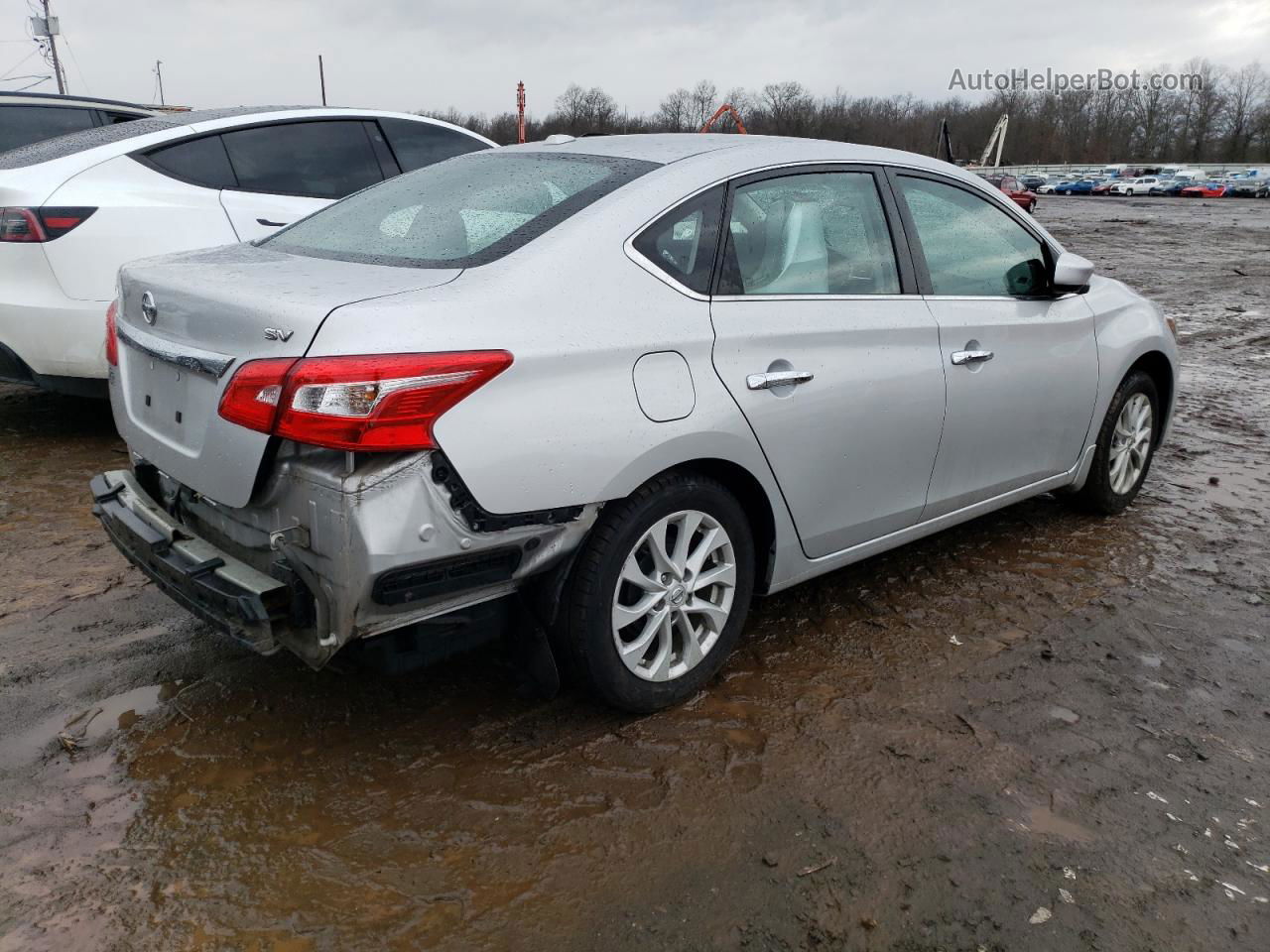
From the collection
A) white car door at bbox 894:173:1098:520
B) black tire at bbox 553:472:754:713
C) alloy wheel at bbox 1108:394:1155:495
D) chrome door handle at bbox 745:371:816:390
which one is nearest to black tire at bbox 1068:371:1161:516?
alloy wheel at bbox 1108:394:1155:495

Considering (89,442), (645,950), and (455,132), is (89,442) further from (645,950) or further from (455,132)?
(645,950)

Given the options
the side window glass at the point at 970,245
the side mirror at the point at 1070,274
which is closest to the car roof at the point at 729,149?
the side window glass at the point at 970,245

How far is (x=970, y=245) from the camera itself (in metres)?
3.89

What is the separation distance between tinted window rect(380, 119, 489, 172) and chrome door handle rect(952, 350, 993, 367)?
3502 mm

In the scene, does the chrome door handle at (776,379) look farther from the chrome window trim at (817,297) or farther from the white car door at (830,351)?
the chrome window trim at (817,297)

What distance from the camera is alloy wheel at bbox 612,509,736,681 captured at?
280 centimetres

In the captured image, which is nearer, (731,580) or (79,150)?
(731,580)

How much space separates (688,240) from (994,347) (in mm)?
1445

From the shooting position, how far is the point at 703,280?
2910 mm

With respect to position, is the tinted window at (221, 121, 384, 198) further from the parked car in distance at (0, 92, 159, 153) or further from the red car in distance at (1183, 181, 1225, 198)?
the red car in distance at (1183, 181, 1225, 198)

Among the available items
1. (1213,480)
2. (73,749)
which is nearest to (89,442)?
(73,749)

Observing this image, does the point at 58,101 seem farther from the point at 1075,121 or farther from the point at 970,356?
the point at 1075,121

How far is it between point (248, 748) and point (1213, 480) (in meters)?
5.00

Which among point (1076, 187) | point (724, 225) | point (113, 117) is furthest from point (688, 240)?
point (1076, 187)
